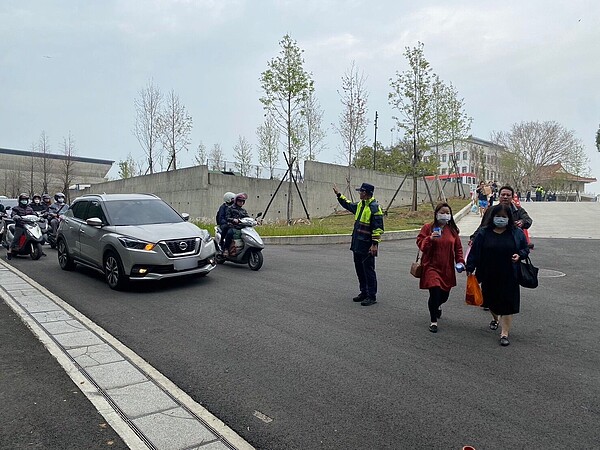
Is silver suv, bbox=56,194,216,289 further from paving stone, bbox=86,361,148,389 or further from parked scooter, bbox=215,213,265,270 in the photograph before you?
paving stone, bbox=86,361,148,389

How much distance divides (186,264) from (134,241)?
3.16 ft

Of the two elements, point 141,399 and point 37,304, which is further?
point 37,304

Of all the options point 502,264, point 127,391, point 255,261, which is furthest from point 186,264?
point 502,264

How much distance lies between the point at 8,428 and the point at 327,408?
2.35m

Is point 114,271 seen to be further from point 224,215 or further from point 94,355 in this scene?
point 94,355

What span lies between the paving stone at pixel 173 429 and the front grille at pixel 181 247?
4.69 meters

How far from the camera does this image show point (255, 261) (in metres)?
10.5

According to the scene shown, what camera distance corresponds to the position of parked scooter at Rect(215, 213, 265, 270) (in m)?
10.4

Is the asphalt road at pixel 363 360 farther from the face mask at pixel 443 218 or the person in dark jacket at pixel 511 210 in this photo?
the face mask at pixel 443 218

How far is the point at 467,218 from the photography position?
83.6ft

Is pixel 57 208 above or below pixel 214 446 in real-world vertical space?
above

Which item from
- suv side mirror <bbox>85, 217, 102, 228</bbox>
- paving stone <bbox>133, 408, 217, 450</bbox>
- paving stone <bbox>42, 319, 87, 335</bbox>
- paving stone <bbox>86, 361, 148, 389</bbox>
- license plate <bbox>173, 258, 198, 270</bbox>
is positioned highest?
suv side mirror <bbox>85, 217, 102, 228</bbox>

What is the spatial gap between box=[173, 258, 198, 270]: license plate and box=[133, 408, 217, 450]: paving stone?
4.65 metres

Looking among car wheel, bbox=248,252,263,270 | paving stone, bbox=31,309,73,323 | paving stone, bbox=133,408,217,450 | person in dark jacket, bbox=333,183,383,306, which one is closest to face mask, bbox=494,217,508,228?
person in dark jacket, bbox=333,183,383,306
